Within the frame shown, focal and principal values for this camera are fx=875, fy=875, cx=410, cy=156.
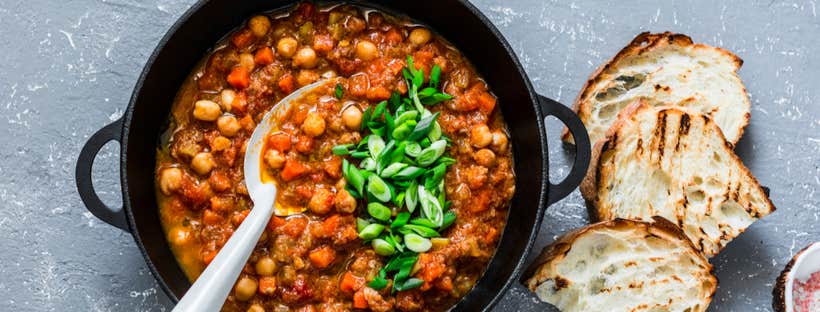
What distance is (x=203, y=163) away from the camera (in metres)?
4.32

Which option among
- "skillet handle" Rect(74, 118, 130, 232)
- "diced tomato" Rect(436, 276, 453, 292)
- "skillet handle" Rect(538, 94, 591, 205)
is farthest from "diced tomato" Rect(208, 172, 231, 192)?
"skillet handle" Rect(538, 94, 591, 205)

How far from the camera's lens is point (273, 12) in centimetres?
469

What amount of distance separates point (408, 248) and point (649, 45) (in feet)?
5.91

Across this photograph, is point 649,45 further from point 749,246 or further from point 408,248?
point 408,248

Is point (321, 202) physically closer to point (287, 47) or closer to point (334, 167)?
point (334, 167)

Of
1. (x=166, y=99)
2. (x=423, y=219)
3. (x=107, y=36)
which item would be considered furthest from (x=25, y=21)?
(x=423, y=219)

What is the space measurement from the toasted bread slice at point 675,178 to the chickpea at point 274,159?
1.64 meters

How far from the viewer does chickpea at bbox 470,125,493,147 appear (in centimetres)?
445

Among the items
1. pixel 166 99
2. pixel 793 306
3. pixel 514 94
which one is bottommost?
pixel 793 306

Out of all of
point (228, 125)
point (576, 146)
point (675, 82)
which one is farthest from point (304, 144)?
point (675, 82)

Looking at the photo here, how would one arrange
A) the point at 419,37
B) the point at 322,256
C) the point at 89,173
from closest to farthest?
the point at 89,173, the point at 322,256, the point at 419,37

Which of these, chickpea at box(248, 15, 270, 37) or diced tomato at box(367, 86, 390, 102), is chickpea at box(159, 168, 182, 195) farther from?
diced tomato at box(367, 86, 390, 102)

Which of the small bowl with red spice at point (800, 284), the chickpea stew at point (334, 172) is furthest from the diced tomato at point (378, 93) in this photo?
the small bowl with red spice at point (800, 284)

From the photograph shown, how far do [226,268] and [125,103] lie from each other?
1603mm
